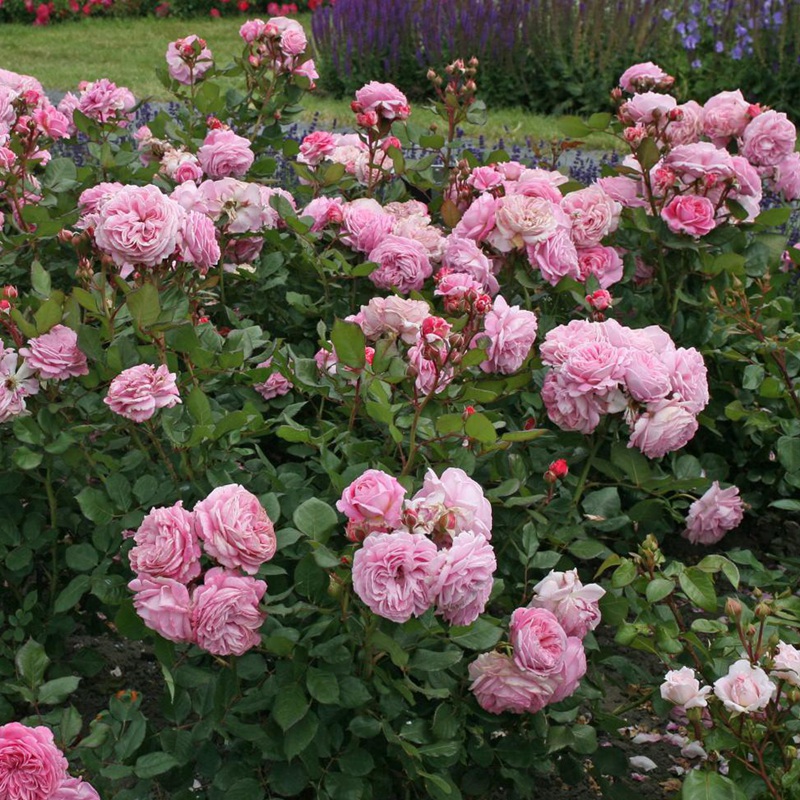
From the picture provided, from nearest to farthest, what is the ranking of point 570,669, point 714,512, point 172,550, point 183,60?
point 172,550 → point 570,669 → point 714,512 → point 183,60

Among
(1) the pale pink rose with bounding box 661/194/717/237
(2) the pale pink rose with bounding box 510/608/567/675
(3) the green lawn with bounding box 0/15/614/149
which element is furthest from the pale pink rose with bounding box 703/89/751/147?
(3) the green lawn with bounding box 0/15/614/149

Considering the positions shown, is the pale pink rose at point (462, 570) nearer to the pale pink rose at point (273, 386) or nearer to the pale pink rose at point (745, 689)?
the pale pink rose at point (745, 689)

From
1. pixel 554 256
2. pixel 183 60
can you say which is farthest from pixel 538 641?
pixel 183 60

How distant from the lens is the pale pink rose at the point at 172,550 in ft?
5.24

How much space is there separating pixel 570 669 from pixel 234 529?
56 cm

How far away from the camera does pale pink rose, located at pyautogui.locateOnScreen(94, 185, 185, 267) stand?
187cm

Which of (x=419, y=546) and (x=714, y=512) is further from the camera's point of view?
(x=714, y=512)

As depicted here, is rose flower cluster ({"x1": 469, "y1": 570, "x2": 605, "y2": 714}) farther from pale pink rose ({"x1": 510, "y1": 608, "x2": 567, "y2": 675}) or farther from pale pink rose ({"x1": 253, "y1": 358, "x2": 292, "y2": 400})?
pale pink rose ({"x1": 253, "y1": 358, "x2": 292, "y2": 400})

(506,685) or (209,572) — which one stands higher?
(209,572)

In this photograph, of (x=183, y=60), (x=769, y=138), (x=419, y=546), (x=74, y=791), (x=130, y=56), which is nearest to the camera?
(x=419, y=546)

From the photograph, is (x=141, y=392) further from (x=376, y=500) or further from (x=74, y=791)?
(x=74, y=791)

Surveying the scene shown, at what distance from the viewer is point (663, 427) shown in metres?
1.92

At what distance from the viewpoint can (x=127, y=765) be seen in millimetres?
1863

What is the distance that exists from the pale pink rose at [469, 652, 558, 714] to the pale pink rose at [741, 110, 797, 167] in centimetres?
134
